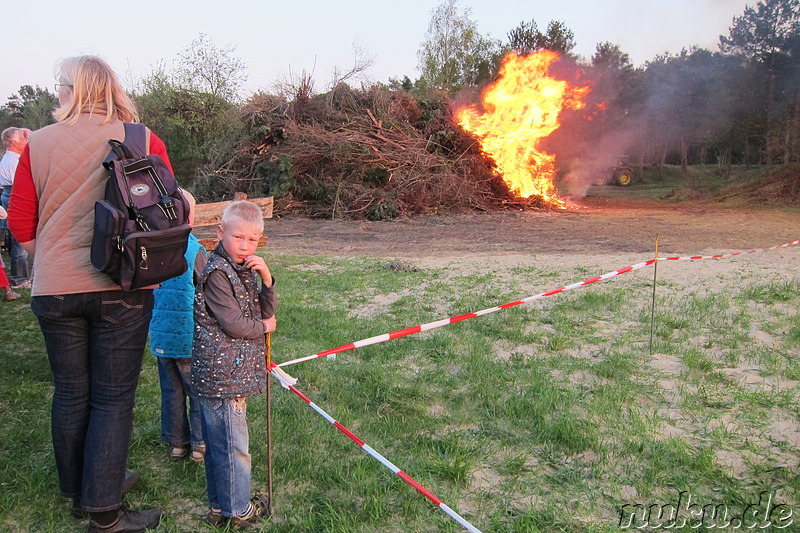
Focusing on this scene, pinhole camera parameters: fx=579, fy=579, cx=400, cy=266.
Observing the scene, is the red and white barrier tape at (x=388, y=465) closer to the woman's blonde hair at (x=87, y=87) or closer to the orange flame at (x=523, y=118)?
the woman's blonde hair at (x=87, y=87)

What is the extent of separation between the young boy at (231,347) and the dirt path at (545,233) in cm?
820

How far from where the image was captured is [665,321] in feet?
18.9

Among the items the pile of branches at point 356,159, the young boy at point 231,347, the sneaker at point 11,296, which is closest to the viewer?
the young boy at point 231,347

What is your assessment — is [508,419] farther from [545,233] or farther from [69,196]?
[545,233]

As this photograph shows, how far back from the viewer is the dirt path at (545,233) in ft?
37.4

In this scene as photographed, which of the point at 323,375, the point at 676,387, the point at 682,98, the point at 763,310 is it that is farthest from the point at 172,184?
the point at 682,98

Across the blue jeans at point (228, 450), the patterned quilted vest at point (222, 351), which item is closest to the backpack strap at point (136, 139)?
the patterned quilted vest at point (222, 351)

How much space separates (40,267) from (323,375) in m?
2.55

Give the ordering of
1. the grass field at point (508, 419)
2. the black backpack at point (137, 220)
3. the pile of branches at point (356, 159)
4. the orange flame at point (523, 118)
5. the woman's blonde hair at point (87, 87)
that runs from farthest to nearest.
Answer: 1. the orange flame at point (523, 118)
2. the pile of branches at point (356, 159)
3. the grass field at point (508, 419)
4. the woman's blonde hair at point (87, 87)
5. the black backpack at point (137, 220)

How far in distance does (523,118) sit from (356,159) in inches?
246

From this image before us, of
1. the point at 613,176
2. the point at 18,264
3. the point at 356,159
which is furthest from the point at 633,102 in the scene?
the point at 18,264

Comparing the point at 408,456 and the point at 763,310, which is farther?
the point at 763,310

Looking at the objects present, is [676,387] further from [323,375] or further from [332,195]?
[332,195]

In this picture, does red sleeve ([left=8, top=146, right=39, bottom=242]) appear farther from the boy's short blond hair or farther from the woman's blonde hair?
the boy's short blond hair
